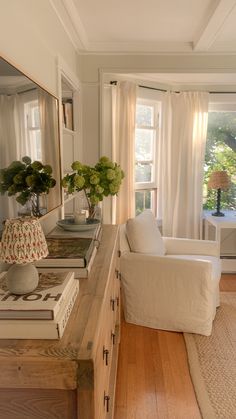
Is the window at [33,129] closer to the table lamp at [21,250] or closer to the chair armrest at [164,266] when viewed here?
the table lamp at [21,250]

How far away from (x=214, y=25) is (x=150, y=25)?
50 centimetres

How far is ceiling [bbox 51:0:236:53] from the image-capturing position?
7.12ft

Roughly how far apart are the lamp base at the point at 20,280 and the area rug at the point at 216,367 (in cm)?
135

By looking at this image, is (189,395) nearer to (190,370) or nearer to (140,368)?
(190,370)

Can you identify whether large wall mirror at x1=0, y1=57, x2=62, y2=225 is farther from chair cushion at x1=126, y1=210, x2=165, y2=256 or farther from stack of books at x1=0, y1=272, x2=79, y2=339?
chair cushion at x1=126, y1=210, x2=165, y2=256

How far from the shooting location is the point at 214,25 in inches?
94.7

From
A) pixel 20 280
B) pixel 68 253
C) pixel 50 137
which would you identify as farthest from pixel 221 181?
pixel 20 280

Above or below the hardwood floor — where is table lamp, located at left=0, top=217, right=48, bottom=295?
above

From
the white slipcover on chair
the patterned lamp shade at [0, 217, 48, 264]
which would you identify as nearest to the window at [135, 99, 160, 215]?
the white slipcover on chair

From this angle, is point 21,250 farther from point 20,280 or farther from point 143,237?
point 143,237

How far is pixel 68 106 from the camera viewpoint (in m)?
2.69

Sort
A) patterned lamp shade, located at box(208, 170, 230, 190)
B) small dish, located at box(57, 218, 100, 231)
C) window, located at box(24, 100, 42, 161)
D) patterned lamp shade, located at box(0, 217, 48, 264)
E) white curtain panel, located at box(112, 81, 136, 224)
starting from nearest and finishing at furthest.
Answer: patterned lamp shade, located at box(0, 217, 48, 264), window, located at box(24, 100, 42, 161), small dish, located at box(57, 218, 100, 231), white curtain panel, located at box(112, 81, 136, 224), patterned lamp shade, located at box(208, 170, 230, 190)

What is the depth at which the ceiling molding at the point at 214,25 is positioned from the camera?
211 cm

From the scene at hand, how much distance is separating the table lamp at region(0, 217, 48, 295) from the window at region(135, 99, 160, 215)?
9.18ft
